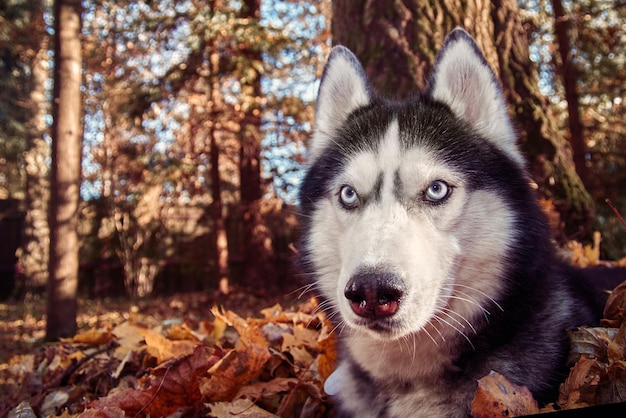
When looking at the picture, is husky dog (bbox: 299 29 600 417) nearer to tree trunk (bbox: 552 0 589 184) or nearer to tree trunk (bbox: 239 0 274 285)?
tree trunk (bbox: 552 0 589 184)

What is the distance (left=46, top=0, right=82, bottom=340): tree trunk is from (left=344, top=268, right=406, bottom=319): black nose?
228 inches

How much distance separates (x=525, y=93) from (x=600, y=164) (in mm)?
7226

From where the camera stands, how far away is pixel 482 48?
3529 millimetres

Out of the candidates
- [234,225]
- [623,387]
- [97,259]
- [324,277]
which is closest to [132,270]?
[97,259]

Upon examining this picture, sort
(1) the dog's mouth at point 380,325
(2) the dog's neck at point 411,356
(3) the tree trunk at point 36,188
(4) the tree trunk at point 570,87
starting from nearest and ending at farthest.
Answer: (1) the dog's mouth at point 380,325, (2) the dog's neck at point 411,356, (4) the tree trunk at point 570,87, (3) the tree trunk at point 36,188

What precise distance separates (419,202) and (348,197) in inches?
10.6

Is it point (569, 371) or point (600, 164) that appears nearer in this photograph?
point (569, 371)

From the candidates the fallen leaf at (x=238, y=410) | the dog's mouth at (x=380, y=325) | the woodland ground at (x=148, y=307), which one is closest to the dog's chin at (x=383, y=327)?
the dog's mouth at (x=380, y=325)

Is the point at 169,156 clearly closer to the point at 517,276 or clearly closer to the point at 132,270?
the point at 132,270

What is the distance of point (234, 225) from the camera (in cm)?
1355

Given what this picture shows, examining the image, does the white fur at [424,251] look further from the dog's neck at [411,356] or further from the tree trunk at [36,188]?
the tree trunk at [36,188]

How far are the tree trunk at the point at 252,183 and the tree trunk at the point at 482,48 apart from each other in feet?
22.4

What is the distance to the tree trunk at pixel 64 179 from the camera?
634cm

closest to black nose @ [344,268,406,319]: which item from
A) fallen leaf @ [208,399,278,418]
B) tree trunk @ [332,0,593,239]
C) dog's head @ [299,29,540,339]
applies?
dog's head @ [299,29,540,339]
